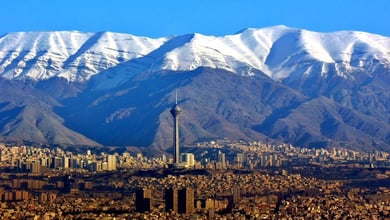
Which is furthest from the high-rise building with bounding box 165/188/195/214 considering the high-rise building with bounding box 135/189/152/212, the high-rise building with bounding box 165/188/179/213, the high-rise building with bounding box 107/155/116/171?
the high-rise building with bounding box 107/155/116/171

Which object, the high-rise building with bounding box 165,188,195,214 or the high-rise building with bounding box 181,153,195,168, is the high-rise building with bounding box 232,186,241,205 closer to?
the high-rise building with bounding box 165,188,195,214

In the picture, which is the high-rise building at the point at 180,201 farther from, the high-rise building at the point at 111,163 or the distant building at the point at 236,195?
the high-rise building at the point at 111,163

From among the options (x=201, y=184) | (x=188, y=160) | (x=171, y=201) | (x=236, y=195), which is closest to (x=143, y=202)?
(x=171, y=201)

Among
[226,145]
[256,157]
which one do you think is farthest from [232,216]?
[226,145]

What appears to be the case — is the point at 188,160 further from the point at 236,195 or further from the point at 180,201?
the point at 180,201

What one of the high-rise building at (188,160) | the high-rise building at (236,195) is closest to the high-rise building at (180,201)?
the high-rise building at (236,195)

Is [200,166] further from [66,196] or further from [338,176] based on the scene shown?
[66,196]
